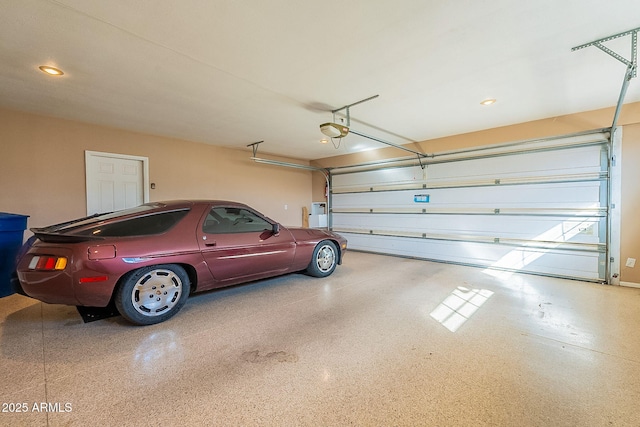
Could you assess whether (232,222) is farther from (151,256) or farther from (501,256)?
(501,256)

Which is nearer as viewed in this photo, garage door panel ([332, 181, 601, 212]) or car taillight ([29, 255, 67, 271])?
car taillight ([29, 255, 67, 271])

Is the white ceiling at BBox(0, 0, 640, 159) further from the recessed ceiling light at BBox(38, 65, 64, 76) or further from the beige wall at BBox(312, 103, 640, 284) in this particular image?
the beige wall at BBox(312, 103, 640, 284)

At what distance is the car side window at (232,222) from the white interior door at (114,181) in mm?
2753

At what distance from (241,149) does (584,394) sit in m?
6.55

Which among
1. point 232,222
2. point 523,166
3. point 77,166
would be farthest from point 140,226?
point 523,166

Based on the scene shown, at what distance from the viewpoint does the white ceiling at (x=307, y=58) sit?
194cm

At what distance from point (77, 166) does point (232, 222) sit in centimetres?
315

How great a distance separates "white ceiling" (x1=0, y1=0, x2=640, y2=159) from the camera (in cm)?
194

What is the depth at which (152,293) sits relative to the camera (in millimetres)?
2619

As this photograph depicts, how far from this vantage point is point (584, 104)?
3729 mm

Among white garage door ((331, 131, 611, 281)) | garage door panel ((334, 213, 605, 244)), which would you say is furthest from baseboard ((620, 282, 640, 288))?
garage door panel ((334, 213, 605, 244))

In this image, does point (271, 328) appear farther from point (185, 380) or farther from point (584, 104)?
point (584, 104)

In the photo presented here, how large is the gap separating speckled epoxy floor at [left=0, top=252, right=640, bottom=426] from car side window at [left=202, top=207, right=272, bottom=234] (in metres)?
0.89

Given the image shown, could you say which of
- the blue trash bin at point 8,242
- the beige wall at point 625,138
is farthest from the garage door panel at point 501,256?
the blue trash bin at point 8,242
